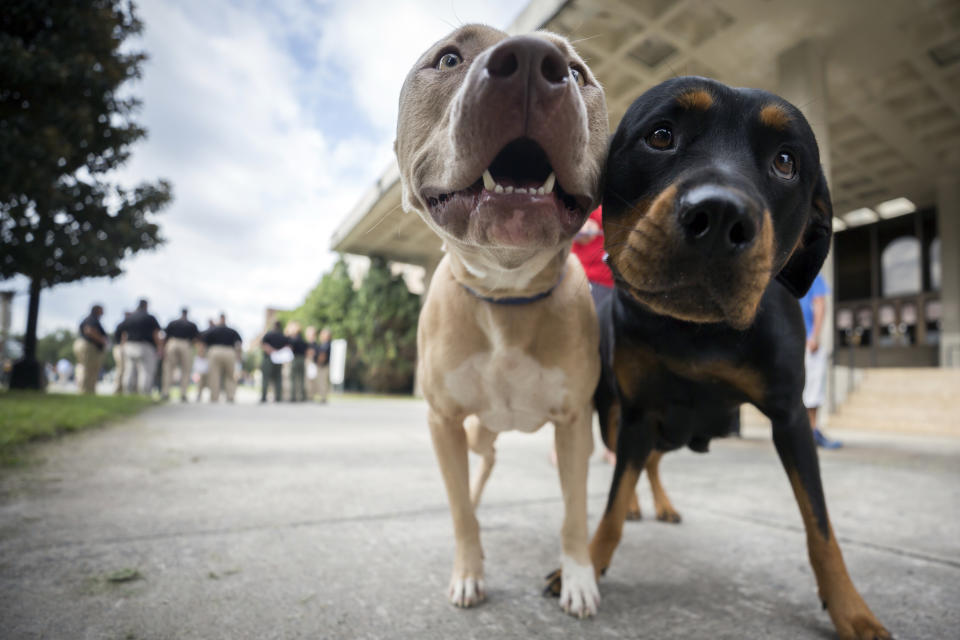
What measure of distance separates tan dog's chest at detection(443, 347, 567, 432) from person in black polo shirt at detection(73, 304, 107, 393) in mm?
11573

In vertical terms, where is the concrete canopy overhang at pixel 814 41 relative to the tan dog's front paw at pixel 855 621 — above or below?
above

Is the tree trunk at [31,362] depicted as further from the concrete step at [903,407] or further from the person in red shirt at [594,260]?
the concrete step at [903,407]

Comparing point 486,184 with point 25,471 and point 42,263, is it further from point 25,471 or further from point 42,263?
point 42,263

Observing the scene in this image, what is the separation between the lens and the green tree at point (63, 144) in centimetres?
802

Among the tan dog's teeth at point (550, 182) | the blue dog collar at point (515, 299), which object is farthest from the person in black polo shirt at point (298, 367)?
the tan dog's teeth at point (550, 182)

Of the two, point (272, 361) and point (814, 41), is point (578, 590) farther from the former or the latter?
point (272, 361)

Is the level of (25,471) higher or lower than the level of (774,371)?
lower

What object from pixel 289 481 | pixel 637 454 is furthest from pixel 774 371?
pixel 289 481

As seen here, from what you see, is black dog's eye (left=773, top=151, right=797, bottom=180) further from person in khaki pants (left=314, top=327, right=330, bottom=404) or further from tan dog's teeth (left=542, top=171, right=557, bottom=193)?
person in khaki pants (left=314, top=327, right=330, bottom=404)

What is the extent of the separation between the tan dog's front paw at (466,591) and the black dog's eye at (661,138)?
1433 mm

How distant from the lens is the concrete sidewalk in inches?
59.2

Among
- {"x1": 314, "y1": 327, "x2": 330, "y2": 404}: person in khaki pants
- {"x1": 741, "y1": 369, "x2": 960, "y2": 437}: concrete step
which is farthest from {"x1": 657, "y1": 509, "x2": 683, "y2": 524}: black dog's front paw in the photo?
{"x1": 314, "y1": 327, "x2": 330, "y2": 404}: person in khaki pants

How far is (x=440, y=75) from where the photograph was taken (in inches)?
60.1

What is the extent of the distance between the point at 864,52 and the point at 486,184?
384 inches
